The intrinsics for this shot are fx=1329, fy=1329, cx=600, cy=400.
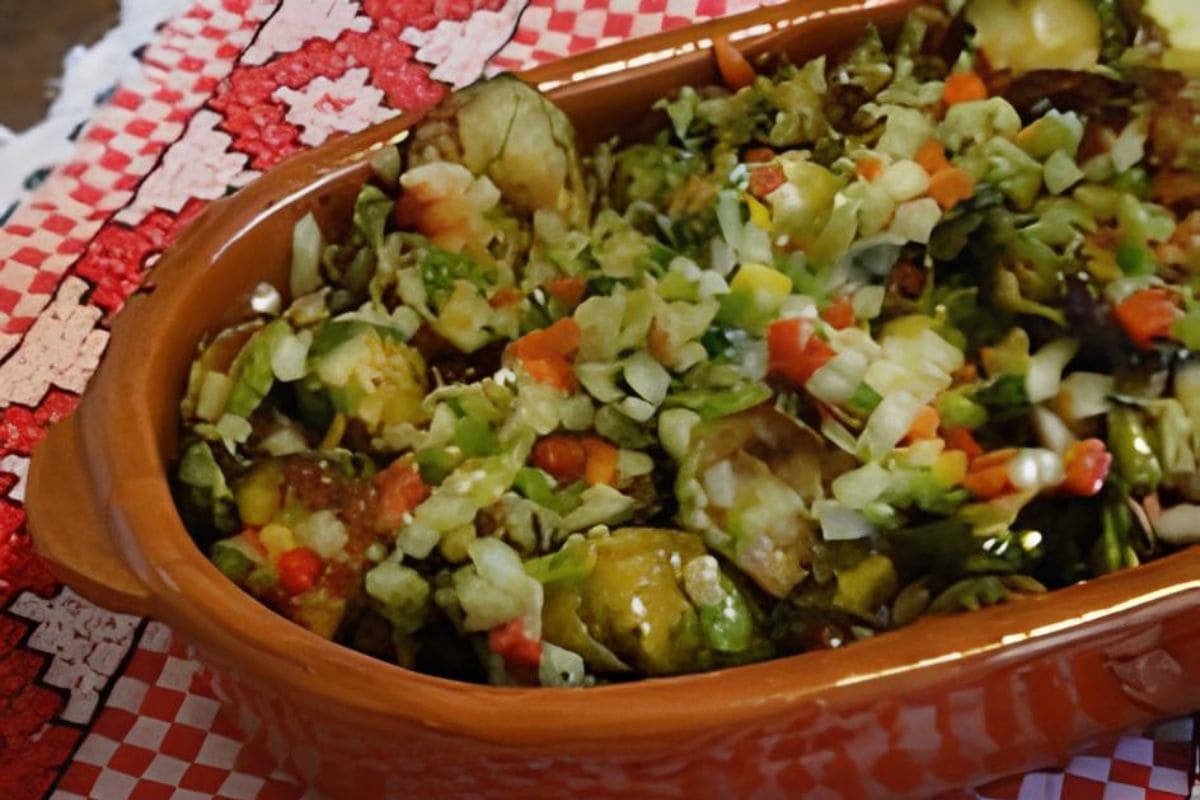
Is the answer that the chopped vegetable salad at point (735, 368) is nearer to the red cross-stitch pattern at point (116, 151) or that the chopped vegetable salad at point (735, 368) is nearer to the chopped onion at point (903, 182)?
the chopped onion at point (903, 182)

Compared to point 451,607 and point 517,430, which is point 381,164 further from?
point 451,607

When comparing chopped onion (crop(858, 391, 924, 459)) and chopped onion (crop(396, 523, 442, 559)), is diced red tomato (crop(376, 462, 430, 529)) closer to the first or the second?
chopped onion (crop(396, 523, 442, 559))

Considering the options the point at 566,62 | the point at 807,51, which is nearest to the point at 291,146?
the point at 566,62

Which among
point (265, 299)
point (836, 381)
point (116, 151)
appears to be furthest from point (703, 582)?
point (116, 151)

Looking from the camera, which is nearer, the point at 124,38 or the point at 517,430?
the point at 517,430

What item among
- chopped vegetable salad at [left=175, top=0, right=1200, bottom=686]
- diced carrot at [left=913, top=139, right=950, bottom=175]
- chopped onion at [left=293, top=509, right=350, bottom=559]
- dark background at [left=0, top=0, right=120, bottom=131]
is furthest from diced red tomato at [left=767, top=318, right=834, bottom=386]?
dark background at [left=0, top=0, right=120, bottom=131]
